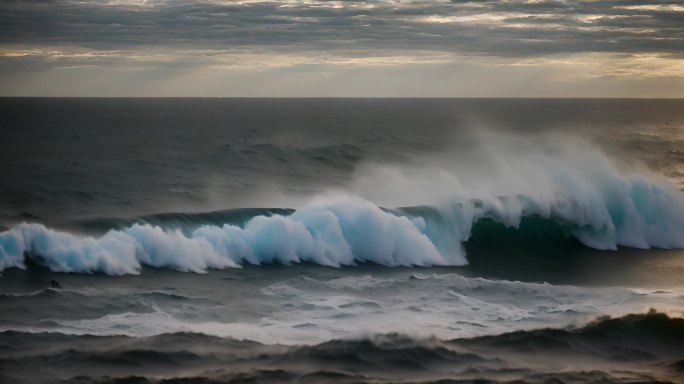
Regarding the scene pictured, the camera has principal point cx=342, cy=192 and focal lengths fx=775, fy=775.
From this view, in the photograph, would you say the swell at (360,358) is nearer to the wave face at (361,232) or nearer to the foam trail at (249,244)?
the foam trail at (249,244)

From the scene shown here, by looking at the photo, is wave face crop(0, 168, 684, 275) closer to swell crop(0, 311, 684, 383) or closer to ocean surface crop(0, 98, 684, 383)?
ocean surface crop(0, 98, 684, 383)

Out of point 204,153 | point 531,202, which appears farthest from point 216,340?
point 204,153

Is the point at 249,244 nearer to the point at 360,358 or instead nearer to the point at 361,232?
the point at 361,232

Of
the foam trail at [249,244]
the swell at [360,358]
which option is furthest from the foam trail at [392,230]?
the swell at [360,358]

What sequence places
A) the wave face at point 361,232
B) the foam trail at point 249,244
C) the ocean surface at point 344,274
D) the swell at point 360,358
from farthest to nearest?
the wave face at point 361,232 → the foam trail at point 249,244 → the ocean surface at point 344,274 → the swell at point 360,358

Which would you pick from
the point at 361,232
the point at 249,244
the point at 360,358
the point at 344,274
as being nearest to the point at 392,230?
the point at 361,232

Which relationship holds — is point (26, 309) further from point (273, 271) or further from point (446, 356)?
point (446, 356)

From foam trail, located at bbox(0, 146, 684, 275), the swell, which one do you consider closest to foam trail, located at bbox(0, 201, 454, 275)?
foam trail, located at bbox(0, 146, 684, 275)
